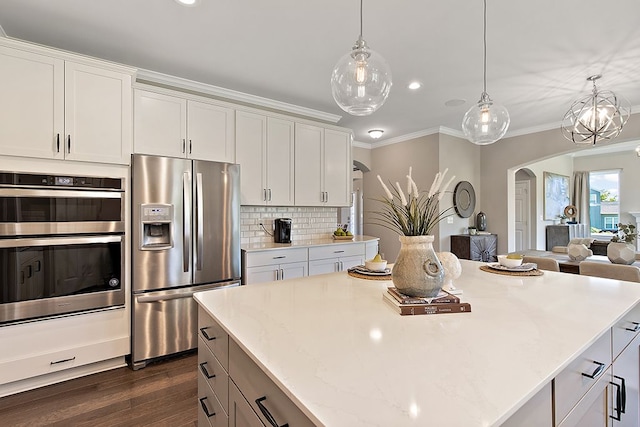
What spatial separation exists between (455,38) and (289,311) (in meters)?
2.57

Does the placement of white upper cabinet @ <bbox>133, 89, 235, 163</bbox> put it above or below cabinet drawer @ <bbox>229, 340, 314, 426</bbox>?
above

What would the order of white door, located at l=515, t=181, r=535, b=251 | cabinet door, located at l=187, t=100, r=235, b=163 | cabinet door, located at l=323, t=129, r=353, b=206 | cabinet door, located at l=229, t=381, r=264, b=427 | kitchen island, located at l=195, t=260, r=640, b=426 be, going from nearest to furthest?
kitchen island, located at l=195, t=260, r=640, b=426, cabinet door, located at l=229, t=381, r=264, b=427, cabinet door, located at l=187, t=100, r=235, b=163, cabinet door, located at l=323, t=129, r=353, b=206, white door, located at l=515, t=181, r=535, b=251

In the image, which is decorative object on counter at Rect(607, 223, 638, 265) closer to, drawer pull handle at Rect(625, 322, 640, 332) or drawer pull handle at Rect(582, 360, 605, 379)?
drawer pull handle at Rect(625, 322, 640, 332)

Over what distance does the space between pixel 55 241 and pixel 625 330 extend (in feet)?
10.9

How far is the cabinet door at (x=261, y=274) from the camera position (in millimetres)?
3195

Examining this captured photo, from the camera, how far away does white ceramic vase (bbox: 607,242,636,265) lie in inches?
117

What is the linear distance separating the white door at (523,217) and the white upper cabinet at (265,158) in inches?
229

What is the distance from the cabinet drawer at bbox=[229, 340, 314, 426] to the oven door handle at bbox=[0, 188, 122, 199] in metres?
2.02

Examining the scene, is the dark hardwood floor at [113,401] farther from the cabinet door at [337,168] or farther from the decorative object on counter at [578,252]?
the decorative object on counter at [578,252]

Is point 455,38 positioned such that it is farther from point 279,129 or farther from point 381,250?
point 381,250

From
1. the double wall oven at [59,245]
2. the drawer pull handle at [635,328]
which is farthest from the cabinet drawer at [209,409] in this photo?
the drawer pull handle at [635,328]

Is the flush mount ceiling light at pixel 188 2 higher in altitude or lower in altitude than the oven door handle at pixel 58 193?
higher

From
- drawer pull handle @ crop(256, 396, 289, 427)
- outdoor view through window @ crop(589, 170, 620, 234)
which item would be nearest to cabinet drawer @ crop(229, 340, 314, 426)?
drawer pull handle @ crop(256, 396, 289, 427)

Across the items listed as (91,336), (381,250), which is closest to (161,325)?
(91,336)
